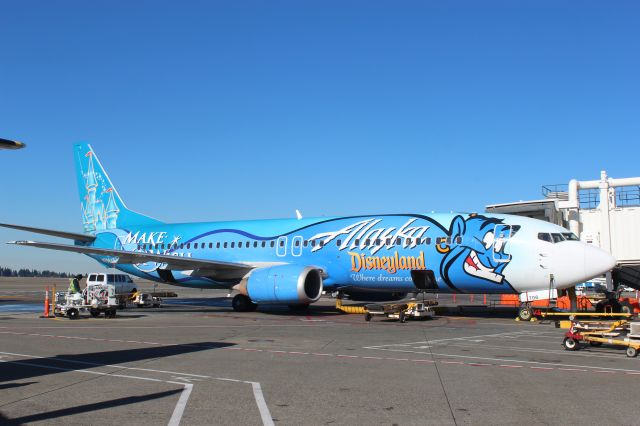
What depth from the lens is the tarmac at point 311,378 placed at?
719cm

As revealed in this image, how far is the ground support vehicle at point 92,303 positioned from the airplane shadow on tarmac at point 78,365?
9856 millimetres

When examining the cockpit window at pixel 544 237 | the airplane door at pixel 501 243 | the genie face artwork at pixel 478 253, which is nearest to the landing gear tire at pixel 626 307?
the cockpit window at pixel 544 237

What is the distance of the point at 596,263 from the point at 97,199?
89.8ft

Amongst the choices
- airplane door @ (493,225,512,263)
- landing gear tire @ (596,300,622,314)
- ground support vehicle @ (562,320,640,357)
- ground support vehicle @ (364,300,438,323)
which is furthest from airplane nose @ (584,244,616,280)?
ground support vehicle @ (562,320,640,357)

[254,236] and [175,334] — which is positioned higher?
[254,236]

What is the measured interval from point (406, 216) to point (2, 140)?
18222mm

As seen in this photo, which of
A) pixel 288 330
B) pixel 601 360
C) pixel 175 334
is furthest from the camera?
pixel 288 330

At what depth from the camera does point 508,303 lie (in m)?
34.6

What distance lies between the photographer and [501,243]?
21.1 meters

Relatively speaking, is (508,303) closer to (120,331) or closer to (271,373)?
(120,331)

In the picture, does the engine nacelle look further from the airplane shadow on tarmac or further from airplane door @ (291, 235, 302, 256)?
the airplane shadow on tarmac

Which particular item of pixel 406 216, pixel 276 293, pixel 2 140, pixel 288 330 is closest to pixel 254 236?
pixel 276 293

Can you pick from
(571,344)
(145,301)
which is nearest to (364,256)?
(571,344)

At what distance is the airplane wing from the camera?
25969 mm
